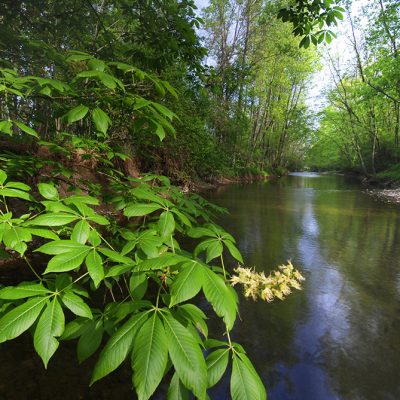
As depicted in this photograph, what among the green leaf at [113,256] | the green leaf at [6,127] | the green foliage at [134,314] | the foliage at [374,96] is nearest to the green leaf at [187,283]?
the green foliage at [134,314]

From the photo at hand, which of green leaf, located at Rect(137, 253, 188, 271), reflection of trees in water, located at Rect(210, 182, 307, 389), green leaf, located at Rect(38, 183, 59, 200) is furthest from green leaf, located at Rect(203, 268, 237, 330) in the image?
reflection of trees in water, located at Rect(210, 182, 307, 389)

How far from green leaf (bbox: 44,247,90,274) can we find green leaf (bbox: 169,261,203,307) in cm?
35

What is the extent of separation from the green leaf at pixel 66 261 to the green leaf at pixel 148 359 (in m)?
0.33

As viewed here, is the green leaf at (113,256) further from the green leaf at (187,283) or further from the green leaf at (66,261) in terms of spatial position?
the green leaf at (187,283)

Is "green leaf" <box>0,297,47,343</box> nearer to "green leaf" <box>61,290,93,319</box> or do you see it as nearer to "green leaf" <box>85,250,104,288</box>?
"green leaf" <box>61,290,93,319</box>

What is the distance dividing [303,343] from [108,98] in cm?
321

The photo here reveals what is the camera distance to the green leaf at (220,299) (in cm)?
88

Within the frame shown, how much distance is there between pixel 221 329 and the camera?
136 inches

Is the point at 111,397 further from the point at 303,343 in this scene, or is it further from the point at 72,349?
the point at 303,343

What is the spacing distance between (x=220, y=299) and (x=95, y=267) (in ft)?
1.49

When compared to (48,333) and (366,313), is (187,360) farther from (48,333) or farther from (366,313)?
(366,313)

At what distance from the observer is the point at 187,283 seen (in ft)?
3.01

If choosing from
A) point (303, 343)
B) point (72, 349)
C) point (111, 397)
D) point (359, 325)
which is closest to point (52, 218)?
point (111, 397)

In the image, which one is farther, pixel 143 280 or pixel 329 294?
pixel 329 294
